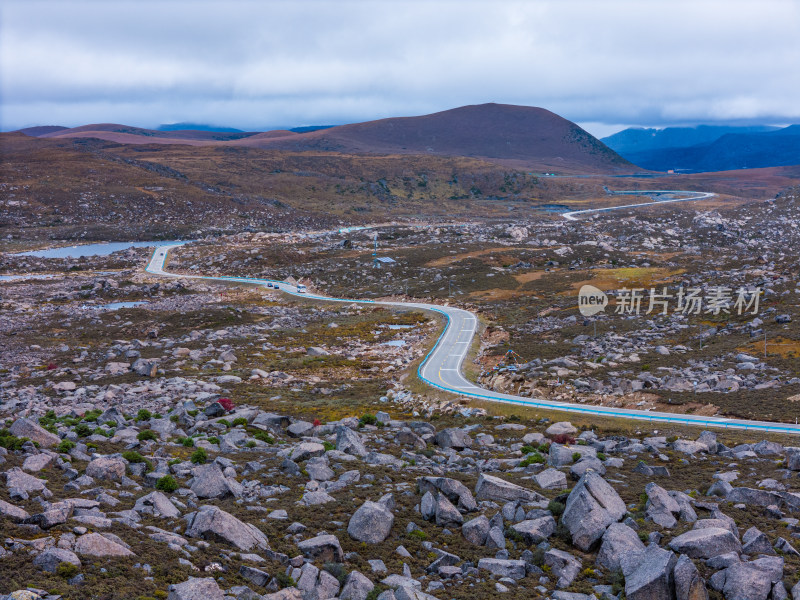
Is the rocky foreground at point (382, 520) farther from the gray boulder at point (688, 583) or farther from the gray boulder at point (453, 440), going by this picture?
the gray boulder at point (453, 440)

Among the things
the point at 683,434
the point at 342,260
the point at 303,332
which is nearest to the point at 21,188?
the point at 342,260

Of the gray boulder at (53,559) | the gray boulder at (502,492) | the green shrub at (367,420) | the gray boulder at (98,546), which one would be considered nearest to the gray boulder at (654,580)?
the gray boulder at (502,492)

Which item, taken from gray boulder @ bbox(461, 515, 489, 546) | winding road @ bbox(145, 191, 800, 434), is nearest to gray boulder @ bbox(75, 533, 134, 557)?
gray boulder @ bbox(461, 515, 489, 546)

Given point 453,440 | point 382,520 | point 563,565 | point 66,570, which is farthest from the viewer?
A: point 453,440

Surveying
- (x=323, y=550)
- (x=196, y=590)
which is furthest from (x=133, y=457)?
(x=196, y=590)

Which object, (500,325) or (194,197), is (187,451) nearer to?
(500,325)

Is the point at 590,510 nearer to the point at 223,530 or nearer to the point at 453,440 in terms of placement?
the point at 453,440
